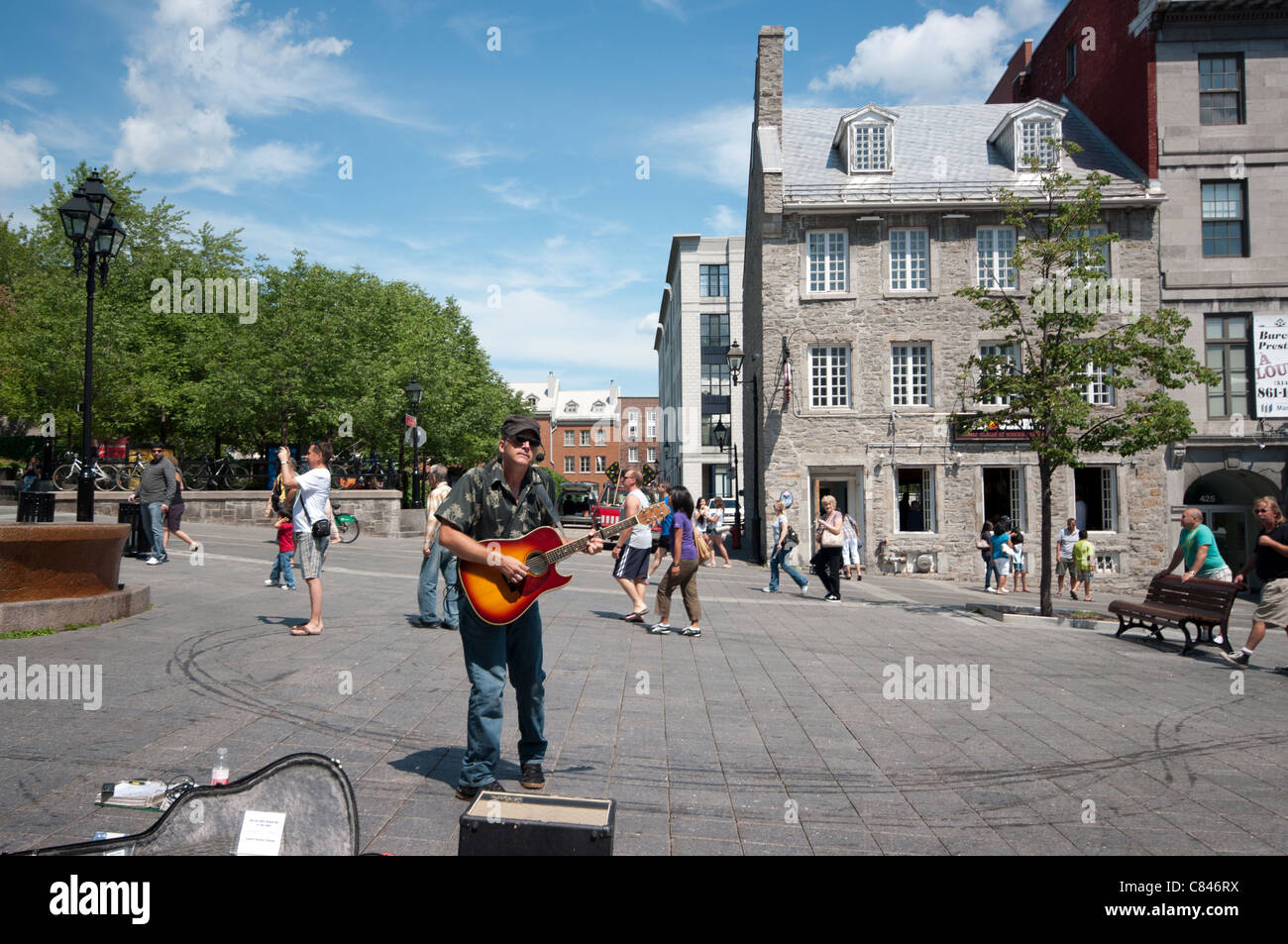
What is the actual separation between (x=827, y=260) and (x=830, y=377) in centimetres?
369

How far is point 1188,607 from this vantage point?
36.4 ft

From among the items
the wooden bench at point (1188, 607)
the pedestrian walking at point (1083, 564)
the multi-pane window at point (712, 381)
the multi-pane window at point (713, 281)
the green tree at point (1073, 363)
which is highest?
the multi-pane window at point (713, 281)

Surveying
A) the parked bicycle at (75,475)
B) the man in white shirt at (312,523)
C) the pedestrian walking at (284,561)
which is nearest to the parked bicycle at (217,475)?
the parked bicycle at (75,475)

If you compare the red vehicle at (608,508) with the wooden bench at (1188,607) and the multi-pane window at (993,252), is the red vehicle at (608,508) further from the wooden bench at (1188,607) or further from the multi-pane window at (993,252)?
the wooden bench at (1188,607)

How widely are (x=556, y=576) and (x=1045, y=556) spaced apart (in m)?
12.4

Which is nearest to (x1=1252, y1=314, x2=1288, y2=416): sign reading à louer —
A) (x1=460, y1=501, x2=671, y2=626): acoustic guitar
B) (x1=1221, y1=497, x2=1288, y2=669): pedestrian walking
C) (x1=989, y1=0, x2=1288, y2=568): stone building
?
(x1=989, y1=0, x2=1288, y2=568): stone building

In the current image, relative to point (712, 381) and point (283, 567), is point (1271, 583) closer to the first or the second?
point (283, 567)

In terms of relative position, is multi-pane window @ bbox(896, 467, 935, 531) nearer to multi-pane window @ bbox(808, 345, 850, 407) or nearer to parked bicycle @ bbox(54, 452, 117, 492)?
multi-pane window @ bbox(808, 345, 850, 407)

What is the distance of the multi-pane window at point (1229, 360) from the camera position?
24484mm

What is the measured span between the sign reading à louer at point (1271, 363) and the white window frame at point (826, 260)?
464 inches

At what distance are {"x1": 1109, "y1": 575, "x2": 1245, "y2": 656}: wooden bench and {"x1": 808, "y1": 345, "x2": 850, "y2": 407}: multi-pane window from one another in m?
14.4

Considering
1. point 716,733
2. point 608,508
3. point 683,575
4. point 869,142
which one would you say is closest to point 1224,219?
point 869,142
